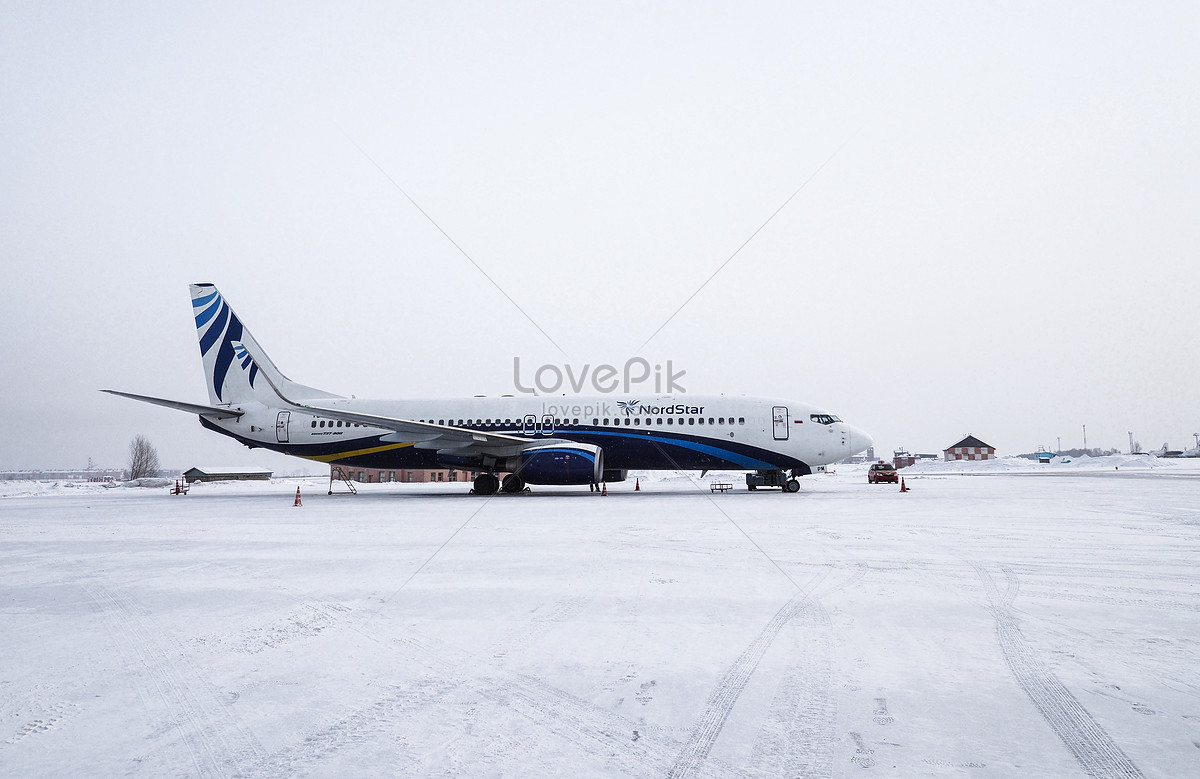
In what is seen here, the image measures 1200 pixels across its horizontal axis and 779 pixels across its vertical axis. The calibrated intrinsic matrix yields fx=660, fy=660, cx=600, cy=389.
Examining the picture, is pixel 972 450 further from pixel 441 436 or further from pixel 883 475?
pixel 441 436

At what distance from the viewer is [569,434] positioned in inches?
949

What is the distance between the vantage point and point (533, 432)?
2442 centimetres

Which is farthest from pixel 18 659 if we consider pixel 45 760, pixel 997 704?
pixel 997 704

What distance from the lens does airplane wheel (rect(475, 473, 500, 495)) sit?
2402 cm

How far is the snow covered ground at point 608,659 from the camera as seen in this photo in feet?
10.8

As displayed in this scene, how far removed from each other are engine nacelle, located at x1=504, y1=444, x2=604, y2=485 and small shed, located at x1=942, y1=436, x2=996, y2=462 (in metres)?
85.4

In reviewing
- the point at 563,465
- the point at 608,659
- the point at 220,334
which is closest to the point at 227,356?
the point at 220,334

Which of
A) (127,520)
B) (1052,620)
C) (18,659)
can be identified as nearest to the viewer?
(18,659)

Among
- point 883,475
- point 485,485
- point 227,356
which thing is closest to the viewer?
point 485,485

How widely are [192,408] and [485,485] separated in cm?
1149

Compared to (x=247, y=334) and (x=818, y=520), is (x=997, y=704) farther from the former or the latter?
(x=247, y=334)

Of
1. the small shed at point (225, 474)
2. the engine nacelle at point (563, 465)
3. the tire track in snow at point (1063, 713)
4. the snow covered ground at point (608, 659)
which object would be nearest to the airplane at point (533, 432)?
the engine nacelle at point (563, 465)

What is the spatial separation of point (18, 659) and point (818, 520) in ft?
41.2

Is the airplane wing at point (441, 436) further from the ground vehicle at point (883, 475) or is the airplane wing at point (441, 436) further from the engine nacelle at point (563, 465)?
the ground vehicle at point (883, 475)
